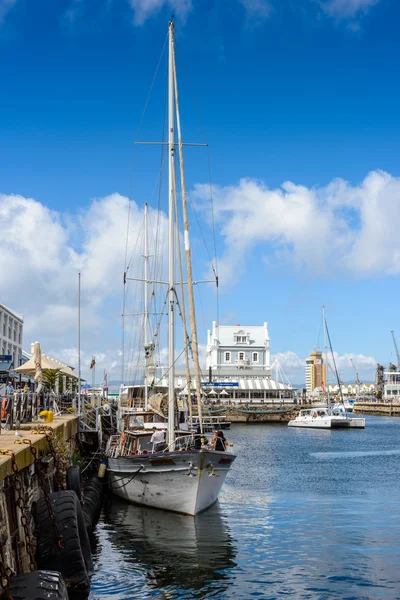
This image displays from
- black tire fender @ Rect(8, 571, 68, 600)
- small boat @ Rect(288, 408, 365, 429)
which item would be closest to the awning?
small boat @ Rect(288, 408, 365, 429)

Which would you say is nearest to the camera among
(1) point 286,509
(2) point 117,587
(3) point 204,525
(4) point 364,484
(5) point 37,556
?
(5) point 37,556

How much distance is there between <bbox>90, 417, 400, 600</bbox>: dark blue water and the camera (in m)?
16.5

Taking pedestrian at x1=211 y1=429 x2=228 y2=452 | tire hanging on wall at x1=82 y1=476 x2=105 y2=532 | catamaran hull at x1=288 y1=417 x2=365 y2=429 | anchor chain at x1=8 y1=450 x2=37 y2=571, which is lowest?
tire hanging on wall at x1=82 y1=476 x2=105 y2=532

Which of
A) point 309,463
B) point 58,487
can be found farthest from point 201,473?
point 309,463

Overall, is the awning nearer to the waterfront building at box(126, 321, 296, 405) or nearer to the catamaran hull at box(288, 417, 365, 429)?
the waterfront building at box(126, 321, 296, 405)

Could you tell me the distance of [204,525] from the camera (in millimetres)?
23719

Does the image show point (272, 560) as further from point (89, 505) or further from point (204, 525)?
point (89, 505)

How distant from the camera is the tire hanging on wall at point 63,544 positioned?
1345 centimetres

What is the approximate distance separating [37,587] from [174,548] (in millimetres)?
10734

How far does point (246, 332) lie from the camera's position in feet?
486

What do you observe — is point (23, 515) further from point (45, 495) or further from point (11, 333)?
point (11, 333)

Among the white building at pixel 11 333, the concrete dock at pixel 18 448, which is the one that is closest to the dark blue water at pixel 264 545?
the concrete dock at pixel 18 448

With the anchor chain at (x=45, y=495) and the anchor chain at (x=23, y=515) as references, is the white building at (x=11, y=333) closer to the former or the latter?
the anchor chain at (x=45, y=495)

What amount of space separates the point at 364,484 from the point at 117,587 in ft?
75.5
